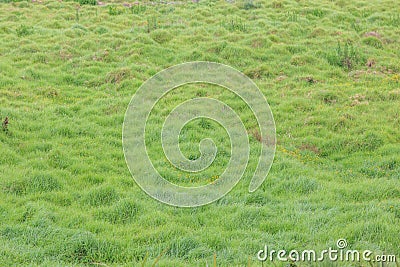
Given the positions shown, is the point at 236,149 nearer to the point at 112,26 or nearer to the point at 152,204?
the point at 152,204

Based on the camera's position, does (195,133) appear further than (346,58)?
No

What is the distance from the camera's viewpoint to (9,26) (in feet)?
63.6

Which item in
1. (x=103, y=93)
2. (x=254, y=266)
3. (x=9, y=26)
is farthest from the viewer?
(x=9, y=26)

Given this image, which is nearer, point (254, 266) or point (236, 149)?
point (254, 266)

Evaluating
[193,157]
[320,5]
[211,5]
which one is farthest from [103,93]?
[320,5]

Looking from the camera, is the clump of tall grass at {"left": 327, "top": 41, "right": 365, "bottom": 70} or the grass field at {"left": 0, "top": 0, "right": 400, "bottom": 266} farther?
the clump of tall grass at {"left": 327, "top": 41, "right": 365, "bottom": 70}

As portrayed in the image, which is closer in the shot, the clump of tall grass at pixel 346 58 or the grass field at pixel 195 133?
the grass field at pixel 195 133

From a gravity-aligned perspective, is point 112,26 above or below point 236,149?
above

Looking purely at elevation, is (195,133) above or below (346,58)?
below

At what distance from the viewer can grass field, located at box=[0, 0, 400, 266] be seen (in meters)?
6.83

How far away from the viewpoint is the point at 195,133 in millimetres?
11203

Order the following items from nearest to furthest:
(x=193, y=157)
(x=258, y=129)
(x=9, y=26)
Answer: (x=193, y=157)
(x=258, y=129)
(x=9, y=26)

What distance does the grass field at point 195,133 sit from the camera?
22.4 ft

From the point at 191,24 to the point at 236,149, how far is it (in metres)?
11.1
